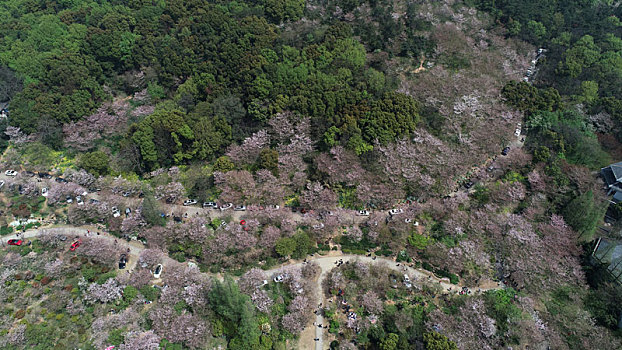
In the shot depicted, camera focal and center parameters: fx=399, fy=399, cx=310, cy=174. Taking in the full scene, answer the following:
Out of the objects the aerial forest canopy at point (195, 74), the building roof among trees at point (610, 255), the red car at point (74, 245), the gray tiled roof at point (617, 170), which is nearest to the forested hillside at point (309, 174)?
the red car at point (74, 245)

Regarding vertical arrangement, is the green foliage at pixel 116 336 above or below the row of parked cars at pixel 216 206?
below

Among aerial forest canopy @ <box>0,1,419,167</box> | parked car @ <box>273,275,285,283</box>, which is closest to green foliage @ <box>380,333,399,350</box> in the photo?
parked car @ <box>273,275,285,283</box>

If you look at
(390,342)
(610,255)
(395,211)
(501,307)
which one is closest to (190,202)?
(395,211)

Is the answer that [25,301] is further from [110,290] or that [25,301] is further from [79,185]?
[79,185]

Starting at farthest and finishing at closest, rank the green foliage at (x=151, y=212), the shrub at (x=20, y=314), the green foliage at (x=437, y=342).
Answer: the green foliage at (x=151, y=212) → the shrub at (x=20, y=314) → the green foliage at (x=437, y=342)

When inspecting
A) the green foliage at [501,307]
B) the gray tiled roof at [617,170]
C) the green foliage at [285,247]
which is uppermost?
the gray tiled roof at [617,170]

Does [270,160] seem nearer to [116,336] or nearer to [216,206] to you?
[216,206]

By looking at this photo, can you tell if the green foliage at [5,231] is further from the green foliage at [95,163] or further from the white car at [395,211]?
the white car at [395,211]
